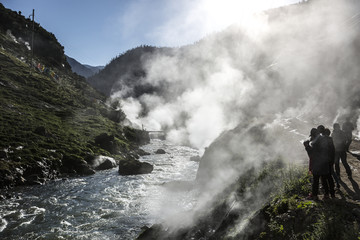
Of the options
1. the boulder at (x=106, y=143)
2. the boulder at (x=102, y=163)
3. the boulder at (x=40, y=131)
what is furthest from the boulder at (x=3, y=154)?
the boulder at (x=106, y=143)

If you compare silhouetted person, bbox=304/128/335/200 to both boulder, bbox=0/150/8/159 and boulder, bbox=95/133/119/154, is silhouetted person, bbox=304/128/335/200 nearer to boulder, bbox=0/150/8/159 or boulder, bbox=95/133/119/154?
boulder, bbox=0/150/8/159

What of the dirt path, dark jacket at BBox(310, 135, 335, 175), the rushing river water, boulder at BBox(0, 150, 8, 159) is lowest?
the rushing river water

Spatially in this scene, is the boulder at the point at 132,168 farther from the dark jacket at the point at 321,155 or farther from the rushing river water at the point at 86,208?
the dark jacket at the point at 321,155

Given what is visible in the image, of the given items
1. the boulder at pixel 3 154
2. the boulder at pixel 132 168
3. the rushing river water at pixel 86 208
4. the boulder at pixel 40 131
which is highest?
the boulder at pixel 40 131

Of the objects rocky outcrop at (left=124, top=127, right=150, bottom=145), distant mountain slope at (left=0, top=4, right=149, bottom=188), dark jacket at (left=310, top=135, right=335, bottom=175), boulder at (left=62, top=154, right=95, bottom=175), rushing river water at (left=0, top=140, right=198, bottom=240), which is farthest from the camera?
rocky outcrop at (left=124, top=127, right=150, bottom=145)

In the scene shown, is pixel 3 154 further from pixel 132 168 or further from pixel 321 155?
pixel 321 155

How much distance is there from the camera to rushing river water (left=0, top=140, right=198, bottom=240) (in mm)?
11422

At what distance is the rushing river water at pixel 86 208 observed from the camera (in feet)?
37.5

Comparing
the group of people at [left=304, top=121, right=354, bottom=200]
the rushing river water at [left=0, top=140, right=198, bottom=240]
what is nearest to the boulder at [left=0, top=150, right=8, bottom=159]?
the rushing river water at [left=0, top=140, right=198, bottom=240]

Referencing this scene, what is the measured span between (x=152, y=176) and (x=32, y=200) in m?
12.0

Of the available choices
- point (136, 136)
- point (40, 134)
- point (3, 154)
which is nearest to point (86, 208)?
point (3, 154)

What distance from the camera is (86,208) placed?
14922 mm

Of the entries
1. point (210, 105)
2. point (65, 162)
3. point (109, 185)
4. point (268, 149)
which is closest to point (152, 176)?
point (109, 185)

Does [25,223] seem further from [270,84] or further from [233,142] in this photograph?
[270,84]
